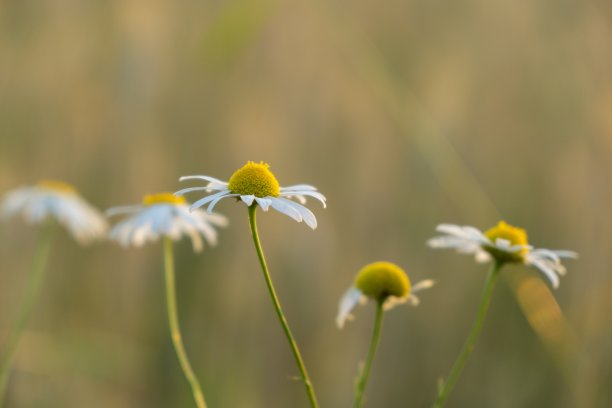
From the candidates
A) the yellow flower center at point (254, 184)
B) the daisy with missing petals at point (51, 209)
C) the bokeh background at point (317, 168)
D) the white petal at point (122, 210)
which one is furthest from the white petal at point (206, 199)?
the bokeh background at point (317, 168)

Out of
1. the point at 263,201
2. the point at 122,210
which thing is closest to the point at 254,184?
the point at 263,201

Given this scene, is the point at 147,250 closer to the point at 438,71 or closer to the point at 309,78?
the point at 309,78

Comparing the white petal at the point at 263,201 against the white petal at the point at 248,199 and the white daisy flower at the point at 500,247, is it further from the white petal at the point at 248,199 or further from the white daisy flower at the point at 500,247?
the white daisy flower at the point at 500,247

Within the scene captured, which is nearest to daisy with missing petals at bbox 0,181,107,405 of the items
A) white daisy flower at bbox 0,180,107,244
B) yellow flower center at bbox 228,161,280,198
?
white daisy flower at bbox 0,180,107,244

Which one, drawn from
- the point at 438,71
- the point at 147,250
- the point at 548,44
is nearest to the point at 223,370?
the point at 147,250

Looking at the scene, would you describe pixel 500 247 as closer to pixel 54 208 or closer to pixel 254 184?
pixel 254 184
